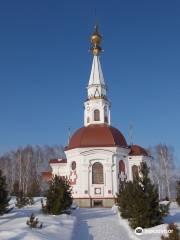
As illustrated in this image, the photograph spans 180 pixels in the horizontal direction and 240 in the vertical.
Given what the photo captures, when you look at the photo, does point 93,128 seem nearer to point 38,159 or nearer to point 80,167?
point 80,167

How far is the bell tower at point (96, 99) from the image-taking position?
45812 millimetres

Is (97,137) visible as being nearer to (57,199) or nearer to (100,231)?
(57,199)

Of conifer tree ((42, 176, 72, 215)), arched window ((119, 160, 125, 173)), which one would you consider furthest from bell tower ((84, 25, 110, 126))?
conifer tree ((42, 176, 72, 215))

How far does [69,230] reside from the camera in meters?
15.8

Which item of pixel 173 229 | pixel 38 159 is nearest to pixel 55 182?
pixel 173 229

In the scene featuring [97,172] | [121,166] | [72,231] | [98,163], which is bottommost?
[72,231]

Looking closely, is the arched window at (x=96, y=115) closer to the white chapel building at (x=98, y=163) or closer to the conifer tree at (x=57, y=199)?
the white chapel building at (x=98, y=163)

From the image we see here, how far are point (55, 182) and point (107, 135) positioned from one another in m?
19.2

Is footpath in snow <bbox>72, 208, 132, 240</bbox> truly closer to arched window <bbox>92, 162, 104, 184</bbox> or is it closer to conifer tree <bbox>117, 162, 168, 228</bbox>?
→ conifer tree <bbox>117, 162, 168, 228</bbox>

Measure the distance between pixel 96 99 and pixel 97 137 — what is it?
745 centimetres

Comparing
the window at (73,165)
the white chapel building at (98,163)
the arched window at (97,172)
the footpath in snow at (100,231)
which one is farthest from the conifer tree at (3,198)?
the window at (73,165)

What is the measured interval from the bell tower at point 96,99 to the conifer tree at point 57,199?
23.6 meters

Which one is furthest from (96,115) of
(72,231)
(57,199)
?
(72,231)

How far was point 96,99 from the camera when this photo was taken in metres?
46.4
